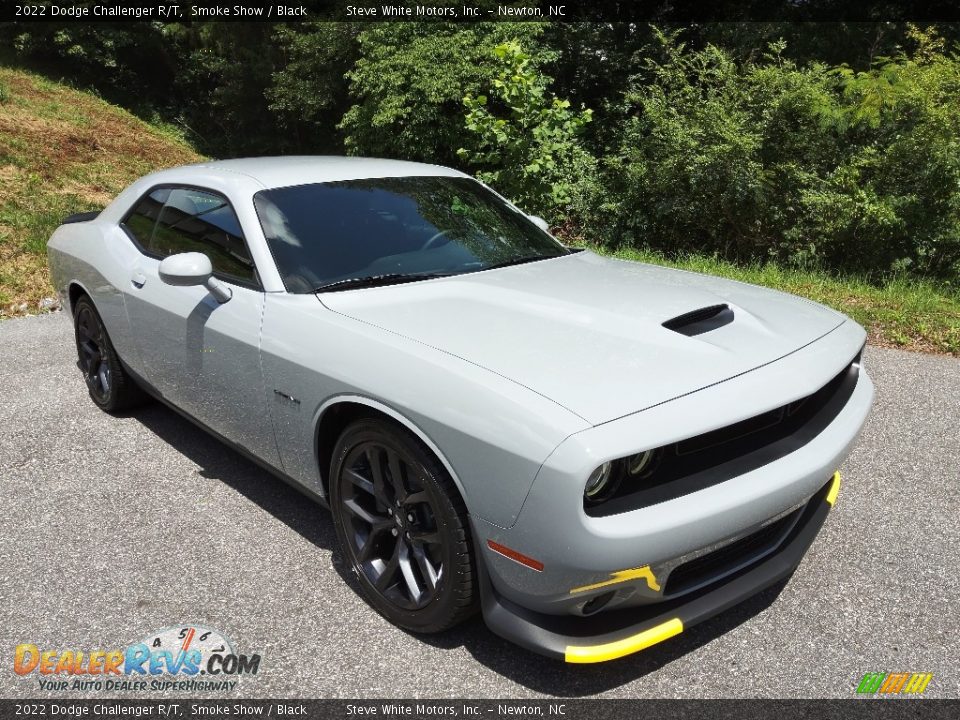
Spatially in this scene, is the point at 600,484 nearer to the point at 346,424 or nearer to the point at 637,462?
the point at 637,462

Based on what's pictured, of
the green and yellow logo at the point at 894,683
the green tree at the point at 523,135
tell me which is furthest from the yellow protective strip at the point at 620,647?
the green tree at the point at 523,135

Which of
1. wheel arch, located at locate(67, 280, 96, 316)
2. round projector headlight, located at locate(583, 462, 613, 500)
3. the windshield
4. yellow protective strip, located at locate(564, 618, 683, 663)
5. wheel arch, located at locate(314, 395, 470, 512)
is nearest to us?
round projector headlight, located at locate(583, 462, 613, 500)

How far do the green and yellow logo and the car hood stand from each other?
1.02m

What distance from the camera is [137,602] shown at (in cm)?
282

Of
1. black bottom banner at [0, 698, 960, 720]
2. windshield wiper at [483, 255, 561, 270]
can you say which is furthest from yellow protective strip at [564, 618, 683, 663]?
windshield wiper at [483, 255, 561, 270]

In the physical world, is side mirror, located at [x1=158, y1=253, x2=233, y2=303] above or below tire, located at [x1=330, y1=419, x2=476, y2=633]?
above

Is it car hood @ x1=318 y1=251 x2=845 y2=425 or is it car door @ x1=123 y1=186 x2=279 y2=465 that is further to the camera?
car door @ x1=123 y1=186 x2=279 y2=465

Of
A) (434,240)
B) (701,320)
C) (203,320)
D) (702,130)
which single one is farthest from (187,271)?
(702,130)

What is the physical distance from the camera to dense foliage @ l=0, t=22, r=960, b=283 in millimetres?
8102

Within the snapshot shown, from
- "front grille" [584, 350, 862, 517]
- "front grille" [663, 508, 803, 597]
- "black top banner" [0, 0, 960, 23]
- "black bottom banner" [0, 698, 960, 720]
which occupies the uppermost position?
"black top banner" [0, 0, 960, 23]

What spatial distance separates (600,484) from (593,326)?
684mm

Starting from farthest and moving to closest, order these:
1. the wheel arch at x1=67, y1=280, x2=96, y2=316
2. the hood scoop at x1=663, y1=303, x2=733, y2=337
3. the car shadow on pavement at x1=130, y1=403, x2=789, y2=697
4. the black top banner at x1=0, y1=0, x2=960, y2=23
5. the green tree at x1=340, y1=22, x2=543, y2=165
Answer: the black top banner at x1=0, y1=0, x2=960, y2=23 < the green tree at x1=340, y1=22, x2=543, y2=165 < the wheel arch at x1=67, y1=280, x2=96, y2=316 < the hood scoop at x1=663, y1=303, x2=733, y2=337 < the car shadow on pavement at x1=130, y1=403, x2=789, y2=697

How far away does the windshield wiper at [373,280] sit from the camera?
116 inches

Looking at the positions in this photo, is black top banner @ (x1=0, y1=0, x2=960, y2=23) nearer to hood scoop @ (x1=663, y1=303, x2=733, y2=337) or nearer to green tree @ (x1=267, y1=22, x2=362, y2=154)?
green tree @ (x1=267, y1=22, x2=362, y2=154)
